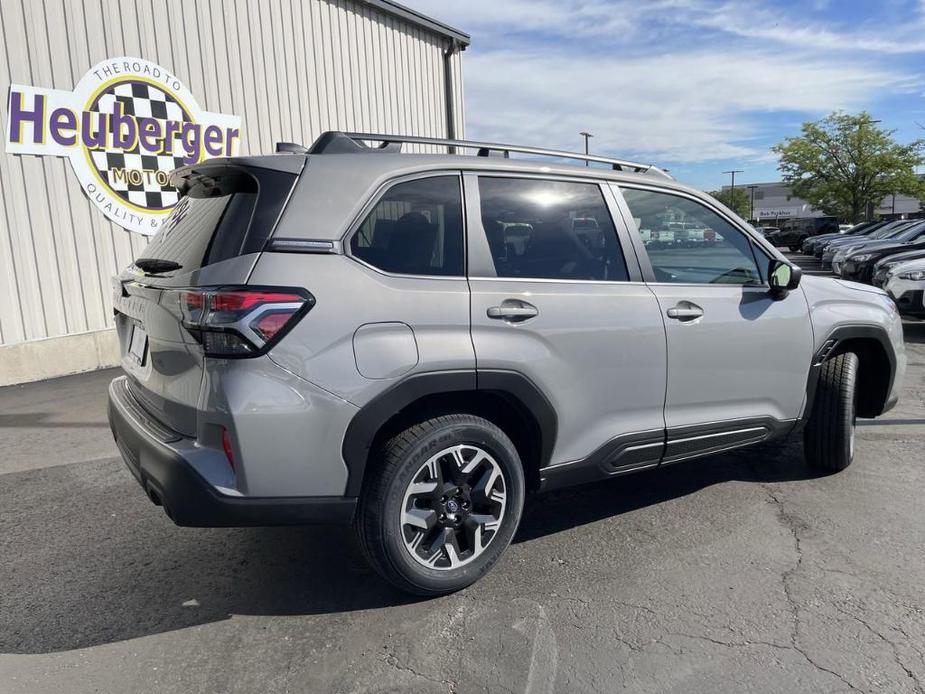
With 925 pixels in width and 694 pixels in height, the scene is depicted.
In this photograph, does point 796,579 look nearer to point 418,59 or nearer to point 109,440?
point 109,440

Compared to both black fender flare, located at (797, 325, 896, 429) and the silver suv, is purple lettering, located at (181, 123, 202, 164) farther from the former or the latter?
black fender flare, located at (797, 325, 896, 429)

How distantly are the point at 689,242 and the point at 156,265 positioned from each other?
2658 mm

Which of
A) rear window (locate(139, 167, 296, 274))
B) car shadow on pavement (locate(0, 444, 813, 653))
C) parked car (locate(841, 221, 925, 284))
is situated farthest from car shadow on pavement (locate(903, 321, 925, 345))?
rear window (locate(139, 167, 296, 274))

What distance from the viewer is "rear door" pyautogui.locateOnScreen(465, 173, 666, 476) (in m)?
2.92

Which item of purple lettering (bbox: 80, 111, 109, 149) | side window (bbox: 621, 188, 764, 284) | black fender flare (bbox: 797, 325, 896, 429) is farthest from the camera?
purple lettering (bbox: 80, 111, 109, 149)

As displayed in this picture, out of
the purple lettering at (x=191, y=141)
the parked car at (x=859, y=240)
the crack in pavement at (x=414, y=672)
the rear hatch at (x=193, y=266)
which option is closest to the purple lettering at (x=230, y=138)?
the purple lettering at (x=191, y=141)

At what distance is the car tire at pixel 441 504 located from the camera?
106 inches

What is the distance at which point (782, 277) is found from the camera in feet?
12.3

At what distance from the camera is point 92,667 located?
252cm

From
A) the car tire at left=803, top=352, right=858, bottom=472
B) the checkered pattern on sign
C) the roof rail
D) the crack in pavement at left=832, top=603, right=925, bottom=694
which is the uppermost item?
the checkered pattern on sign

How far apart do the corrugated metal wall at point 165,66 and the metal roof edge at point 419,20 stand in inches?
7.0

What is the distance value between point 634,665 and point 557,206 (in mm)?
1987

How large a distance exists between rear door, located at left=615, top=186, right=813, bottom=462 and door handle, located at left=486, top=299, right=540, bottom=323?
2.61 ft

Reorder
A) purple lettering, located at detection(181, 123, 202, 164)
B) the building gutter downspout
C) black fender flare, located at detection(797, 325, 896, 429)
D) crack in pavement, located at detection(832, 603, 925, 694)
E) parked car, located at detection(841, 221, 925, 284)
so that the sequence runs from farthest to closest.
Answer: the building gutter downspout, parked car, located at detection(841, 221, 925, 284), purple lettering, located at detection(181, 123, 202, 164), black fender flare, located at detection(797, 325, 896, 429), crack in pavement, located at detection(832, 603, 925, 694)
